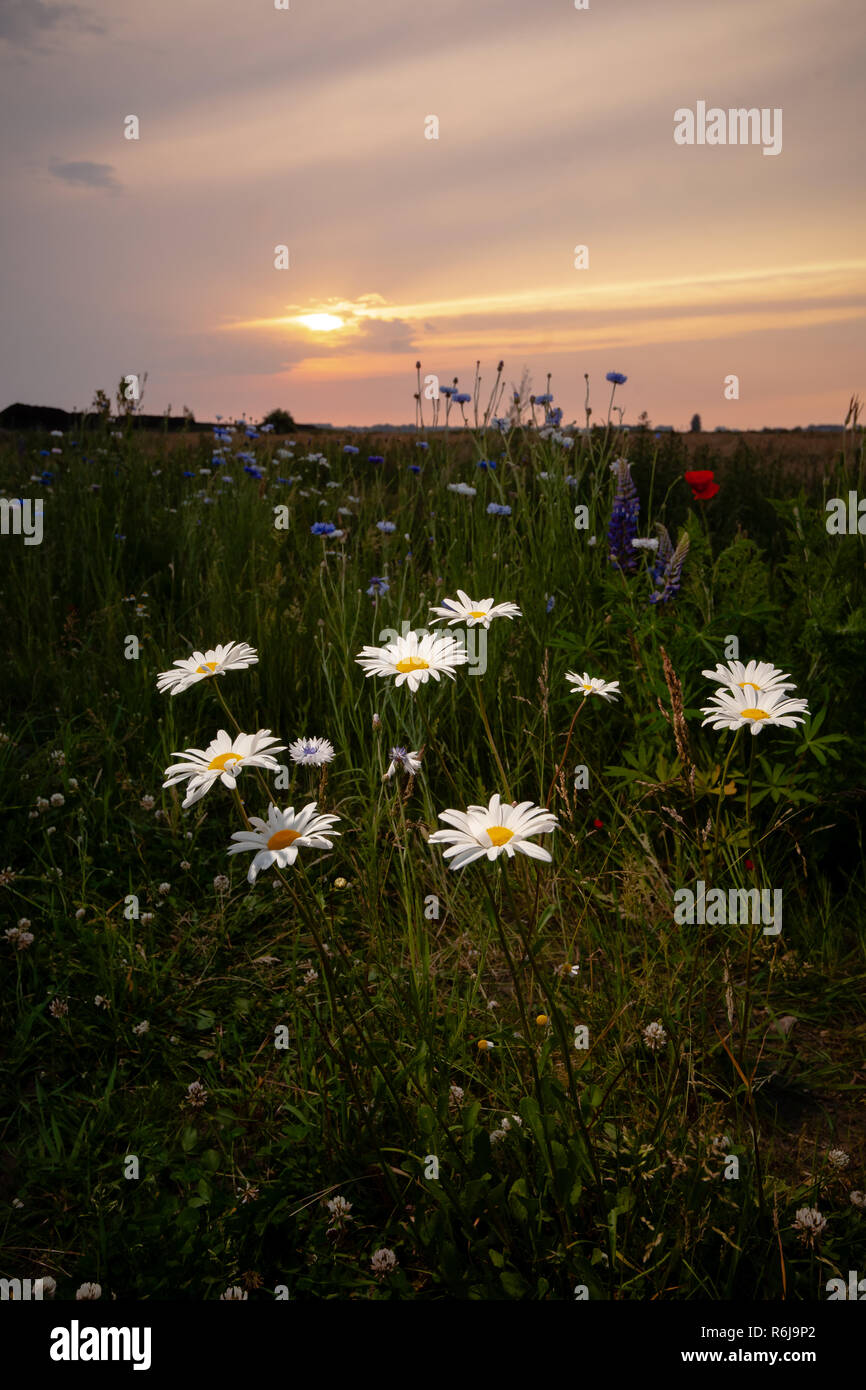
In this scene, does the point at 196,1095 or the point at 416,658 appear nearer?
the point at 416,658

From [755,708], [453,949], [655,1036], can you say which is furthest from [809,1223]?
[453,949]

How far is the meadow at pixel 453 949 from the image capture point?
1.51 m

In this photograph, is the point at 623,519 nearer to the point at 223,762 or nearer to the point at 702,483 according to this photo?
the point at 702,483

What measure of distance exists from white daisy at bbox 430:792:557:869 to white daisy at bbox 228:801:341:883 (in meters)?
0.17

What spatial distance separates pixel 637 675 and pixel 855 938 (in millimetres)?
961

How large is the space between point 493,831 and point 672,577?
1.94 meters

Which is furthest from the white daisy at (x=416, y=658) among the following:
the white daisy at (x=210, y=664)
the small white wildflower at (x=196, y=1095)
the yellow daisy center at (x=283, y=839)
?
the small white wildflower at (x=196, y=1095)

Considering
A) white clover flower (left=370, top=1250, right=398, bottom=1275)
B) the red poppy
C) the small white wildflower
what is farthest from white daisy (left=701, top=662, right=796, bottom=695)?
the red poppy

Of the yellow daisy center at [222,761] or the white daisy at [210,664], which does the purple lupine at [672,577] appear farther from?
the yellow daisy center at [222,761]

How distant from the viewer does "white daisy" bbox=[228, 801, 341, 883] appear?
120 centimetres

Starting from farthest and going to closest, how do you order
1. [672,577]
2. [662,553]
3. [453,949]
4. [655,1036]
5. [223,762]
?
[662,553], [672,577], [453,949], [655,1036], [223,762]

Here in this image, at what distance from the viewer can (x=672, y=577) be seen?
292cm
